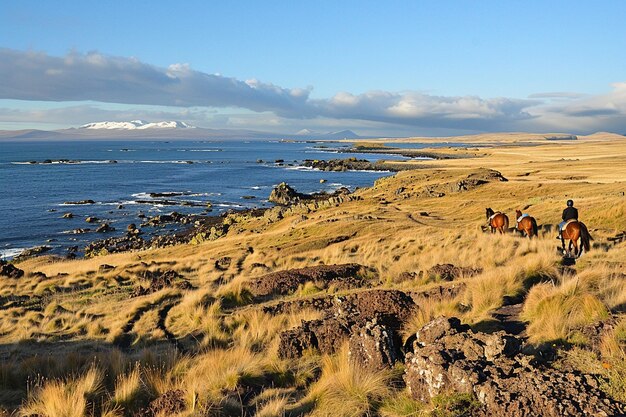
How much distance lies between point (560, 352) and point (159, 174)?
389ft

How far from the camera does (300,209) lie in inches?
1970

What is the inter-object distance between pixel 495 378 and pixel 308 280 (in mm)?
10327

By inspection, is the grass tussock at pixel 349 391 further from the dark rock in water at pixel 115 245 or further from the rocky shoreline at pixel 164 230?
the dark rock in water at pixel 115 245

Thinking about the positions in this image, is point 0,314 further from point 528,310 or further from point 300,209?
point 300,209

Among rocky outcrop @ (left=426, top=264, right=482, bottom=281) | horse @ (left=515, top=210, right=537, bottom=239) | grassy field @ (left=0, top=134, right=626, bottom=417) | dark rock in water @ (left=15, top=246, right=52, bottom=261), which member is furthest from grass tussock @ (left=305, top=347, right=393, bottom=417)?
dark rock in water @ (left=15, top=246, right=52, bottom=261)

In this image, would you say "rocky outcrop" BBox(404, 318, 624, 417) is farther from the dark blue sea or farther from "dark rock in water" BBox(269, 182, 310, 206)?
"dark rock in water" BBox(269, 182, 310, 206)

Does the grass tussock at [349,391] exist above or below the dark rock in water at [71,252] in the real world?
above

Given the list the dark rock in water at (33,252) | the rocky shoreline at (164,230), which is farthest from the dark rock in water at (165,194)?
the dark rock in water at (33,252)

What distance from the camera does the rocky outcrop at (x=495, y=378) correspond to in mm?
4789

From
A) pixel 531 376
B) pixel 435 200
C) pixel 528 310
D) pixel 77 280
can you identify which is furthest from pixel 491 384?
pixel 435 200

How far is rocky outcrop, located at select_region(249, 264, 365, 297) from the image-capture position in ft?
48.3

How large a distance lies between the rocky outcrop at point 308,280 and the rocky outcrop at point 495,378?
777cm

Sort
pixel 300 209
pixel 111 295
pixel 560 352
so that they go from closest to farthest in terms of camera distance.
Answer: pixel 560 352 < pixel 111 295 < pixel 300 209

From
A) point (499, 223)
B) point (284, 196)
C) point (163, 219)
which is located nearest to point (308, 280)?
point (499, 223)
